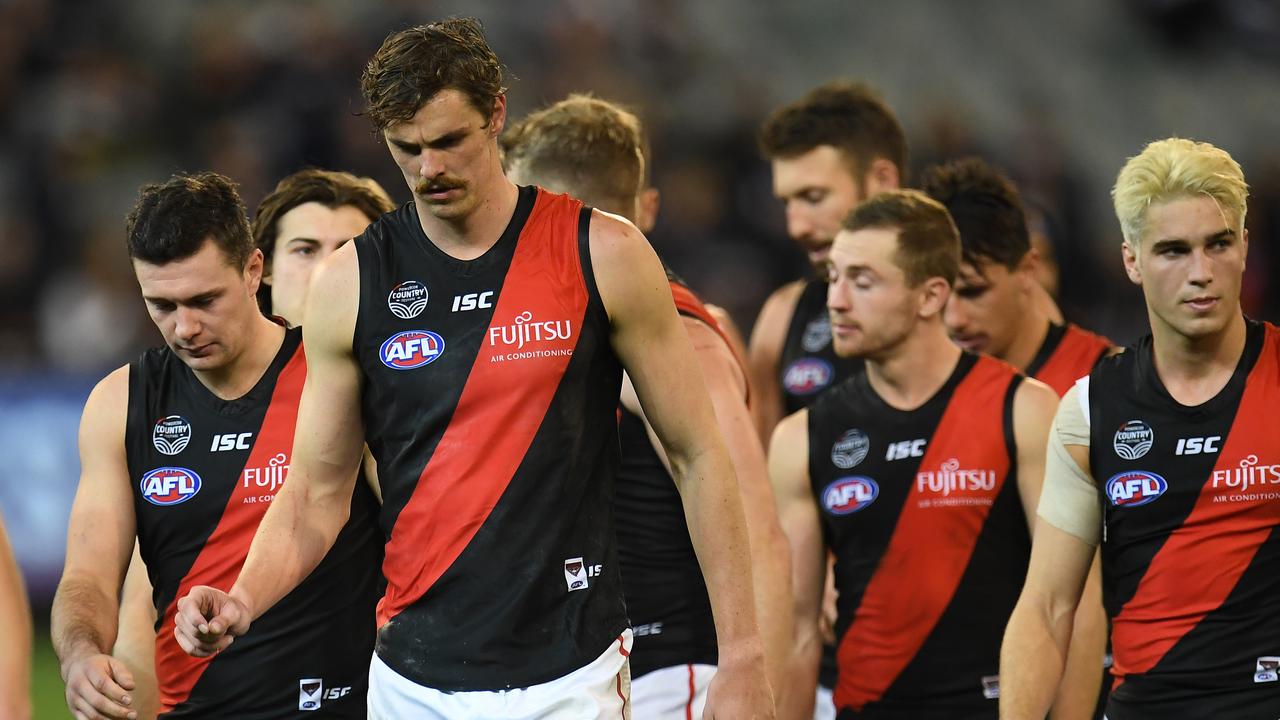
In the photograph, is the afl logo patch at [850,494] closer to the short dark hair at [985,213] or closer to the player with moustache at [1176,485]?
the player with moustache at [1176,485]

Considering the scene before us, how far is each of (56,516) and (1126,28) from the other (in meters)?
12.4

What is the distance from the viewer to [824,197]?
7.54 meters

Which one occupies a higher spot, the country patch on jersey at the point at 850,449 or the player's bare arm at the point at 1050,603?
the country patch on jersey at the point at 850,449

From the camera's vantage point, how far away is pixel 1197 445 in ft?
15.8

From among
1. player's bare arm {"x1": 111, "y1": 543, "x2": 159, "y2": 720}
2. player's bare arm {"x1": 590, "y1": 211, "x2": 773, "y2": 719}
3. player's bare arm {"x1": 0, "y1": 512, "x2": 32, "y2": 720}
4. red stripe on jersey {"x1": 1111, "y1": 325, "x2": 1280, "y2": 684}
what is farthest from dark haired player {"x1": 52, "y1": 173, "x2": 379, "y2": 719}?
red stripe on jersey {"x1": 1111, "y1": 325, "x2": 1280, "y2": 684}

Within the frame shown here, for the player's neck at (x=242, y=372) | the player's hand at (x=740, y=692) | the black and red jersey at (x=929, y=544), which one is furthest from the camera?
the black and red jersey at (x=929, y=544)

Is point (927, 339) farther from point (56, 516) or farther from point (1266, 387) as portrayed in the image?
point (56, 516)

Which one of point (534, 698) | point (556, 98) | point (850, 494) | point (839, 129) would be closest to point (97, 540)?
point (534, 698)

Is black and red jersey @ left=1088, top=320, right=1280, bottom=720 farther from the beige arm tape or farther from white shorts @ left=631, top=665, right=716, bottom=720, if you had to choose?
white shorts @ left=631, top=665, right=716, bottom=720

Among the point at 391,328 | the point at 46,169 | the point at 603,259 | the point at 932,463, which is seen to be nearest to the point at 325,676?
the point at 391,328

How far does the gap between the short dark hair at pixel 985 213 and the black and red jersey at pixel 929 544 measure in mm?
778

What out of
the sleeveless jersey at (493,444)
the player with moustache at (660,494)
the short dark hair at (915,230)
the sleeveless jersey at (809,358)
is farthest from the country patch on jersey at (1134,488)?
the sleeveless jersey at (809,358)

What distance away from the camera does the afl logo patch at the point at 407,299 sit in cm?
434

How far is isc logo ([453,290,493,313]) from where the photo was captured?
170 inches
